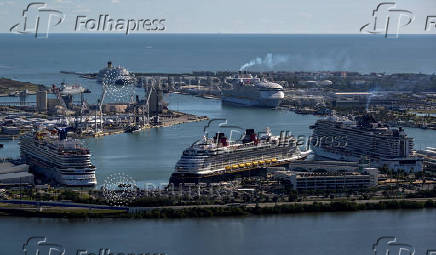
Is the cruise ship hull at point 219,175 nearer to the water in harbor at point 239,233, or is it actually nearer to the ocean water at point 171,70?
the ocean water at point 171,70

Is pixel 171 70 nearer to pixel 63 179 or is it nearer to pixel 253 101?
pixel 253 101

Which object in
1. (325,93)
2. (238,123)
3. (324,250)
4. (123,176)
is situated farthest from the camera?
(325,93)

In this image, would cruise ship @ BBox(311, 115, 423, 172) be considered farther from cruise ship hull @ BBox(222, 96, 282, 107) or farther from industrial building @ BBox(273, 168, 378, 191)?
cruise ship hull @ BBox(222, 96, 282, 107)

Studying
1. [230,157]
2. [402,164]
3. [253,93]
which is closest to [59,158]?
[230,157]

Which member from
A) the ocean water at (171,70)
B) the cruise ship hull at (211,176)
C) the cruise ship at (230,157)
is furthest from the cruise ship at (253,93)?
the cruise ship hull at (211,176)

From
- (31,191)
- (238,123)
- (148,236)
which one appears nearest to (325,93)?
(238,123)

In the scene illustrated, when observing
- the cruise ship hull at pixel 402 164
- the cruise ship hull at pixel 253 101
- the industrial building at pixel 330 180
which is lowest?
the industrial building at pixel 330 180

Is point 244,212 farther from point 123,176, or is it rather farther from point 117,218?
point 123,176
